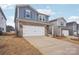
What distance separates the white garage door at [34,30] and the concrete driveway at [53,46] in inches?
3.6

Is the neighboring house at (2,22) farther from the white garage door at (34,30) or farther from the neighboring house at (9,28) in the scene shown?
the white garage door at (34,30)

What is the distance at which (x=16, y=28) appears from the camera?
2.74 meters

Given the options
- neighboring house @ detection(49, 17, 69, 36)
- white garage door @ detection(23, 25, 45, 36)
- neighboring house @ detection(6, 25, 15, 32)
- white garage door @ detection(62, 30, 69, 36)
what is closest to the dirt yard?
neighboring house @ detection(6, 25, 15, 32)

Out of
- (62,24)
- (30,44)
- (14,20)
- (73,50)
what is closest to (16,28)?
(14,20)

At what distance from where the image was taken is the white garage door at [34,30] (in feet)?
9.37

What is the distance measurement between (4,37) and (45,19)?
2.41 feet

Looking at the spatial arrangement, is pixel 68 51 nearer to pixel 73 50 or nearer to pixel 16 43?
pixel 73 50

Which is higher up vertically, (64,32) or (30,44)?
(64,32)

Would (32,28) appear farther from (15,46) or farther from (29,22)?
(15,46)

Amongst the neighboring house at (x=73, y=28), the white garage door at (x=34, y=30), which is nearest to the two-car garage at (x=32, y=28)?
the white garage door at (x=34, y=30)

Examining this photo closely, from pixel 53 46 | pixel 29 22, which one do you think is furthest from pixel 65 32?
pixel 29 22

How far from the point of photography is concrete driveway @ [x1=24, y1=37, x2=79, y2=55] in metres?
2.70

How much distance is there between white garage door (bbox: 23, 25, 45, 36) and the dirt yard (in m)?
0.19
